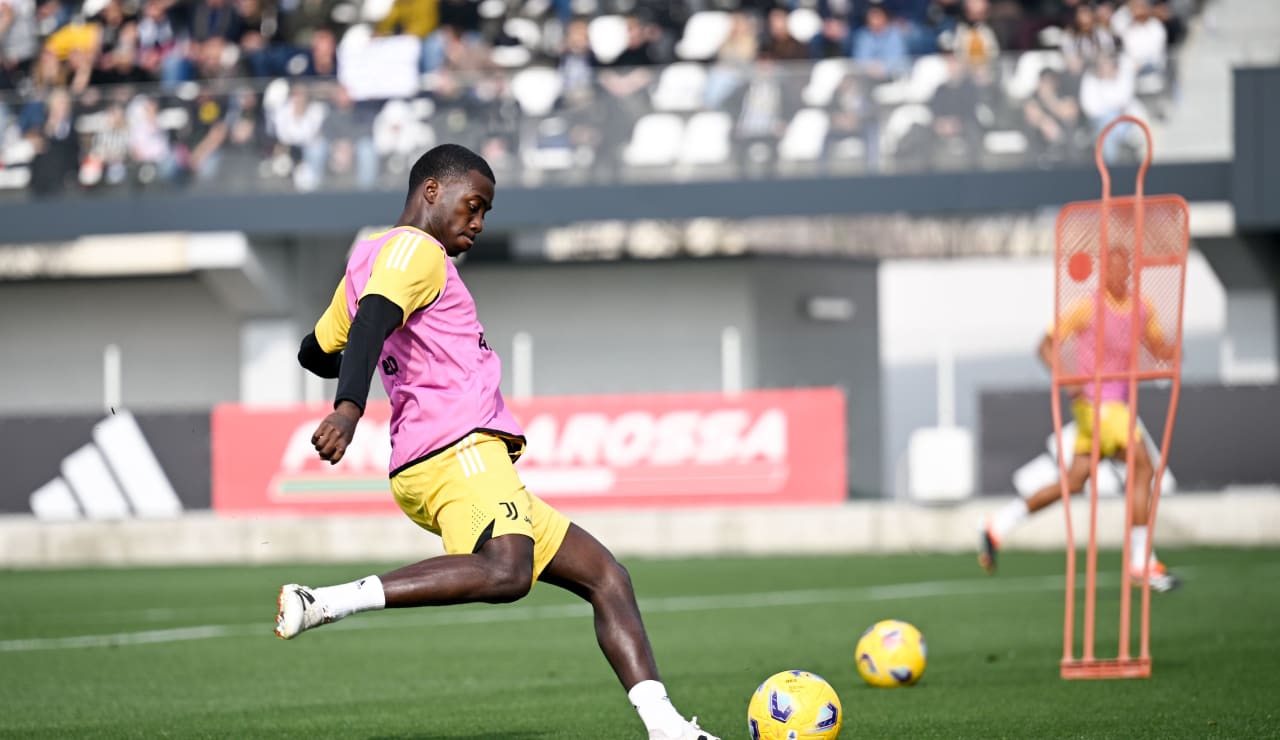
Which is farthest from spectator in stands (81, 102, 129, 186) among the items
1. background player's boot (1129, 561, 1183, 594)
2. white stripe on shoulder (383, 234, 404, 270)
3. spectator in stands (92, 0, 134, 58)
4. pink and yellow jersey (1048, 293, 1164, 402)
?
white stripe on shoulder (383, 234, 404, 270)

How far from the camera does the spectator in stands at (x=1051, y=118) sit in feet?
74.9

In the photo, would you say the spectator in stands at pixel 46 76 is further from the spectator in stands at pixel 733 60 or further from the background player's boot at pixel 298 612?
the background player's boot at pixel 298 612

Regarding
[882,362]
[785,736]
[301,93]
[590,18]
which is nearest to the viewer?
[785,736]

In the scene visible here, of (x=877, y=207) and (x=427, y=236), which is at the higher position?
(x=877, y=207)

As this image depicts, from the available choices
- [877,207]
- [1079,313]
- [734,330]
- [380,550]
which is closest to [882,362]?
[734,330]

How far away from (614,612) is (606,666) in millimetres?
4248

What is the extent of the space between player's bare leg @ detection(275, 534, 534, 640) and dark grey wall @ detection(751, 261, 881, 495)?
18.8 metres

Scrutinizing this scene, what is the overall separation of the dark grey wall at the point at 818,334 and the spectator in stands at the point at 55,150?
30.2 feet

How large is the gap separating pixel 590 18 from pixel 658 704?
2014 centimetres

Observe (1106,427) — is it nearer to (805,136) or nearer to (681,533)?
(681,533)

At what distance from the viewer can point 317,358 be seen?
22.8ft

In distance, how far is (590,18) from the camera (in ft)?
84.9

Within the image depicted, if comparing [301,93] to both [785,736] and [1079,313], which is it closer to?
[1079,313]

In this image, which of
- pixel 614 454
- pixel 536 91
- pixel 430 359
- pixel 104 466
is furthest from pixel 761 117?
pixel 430 359
